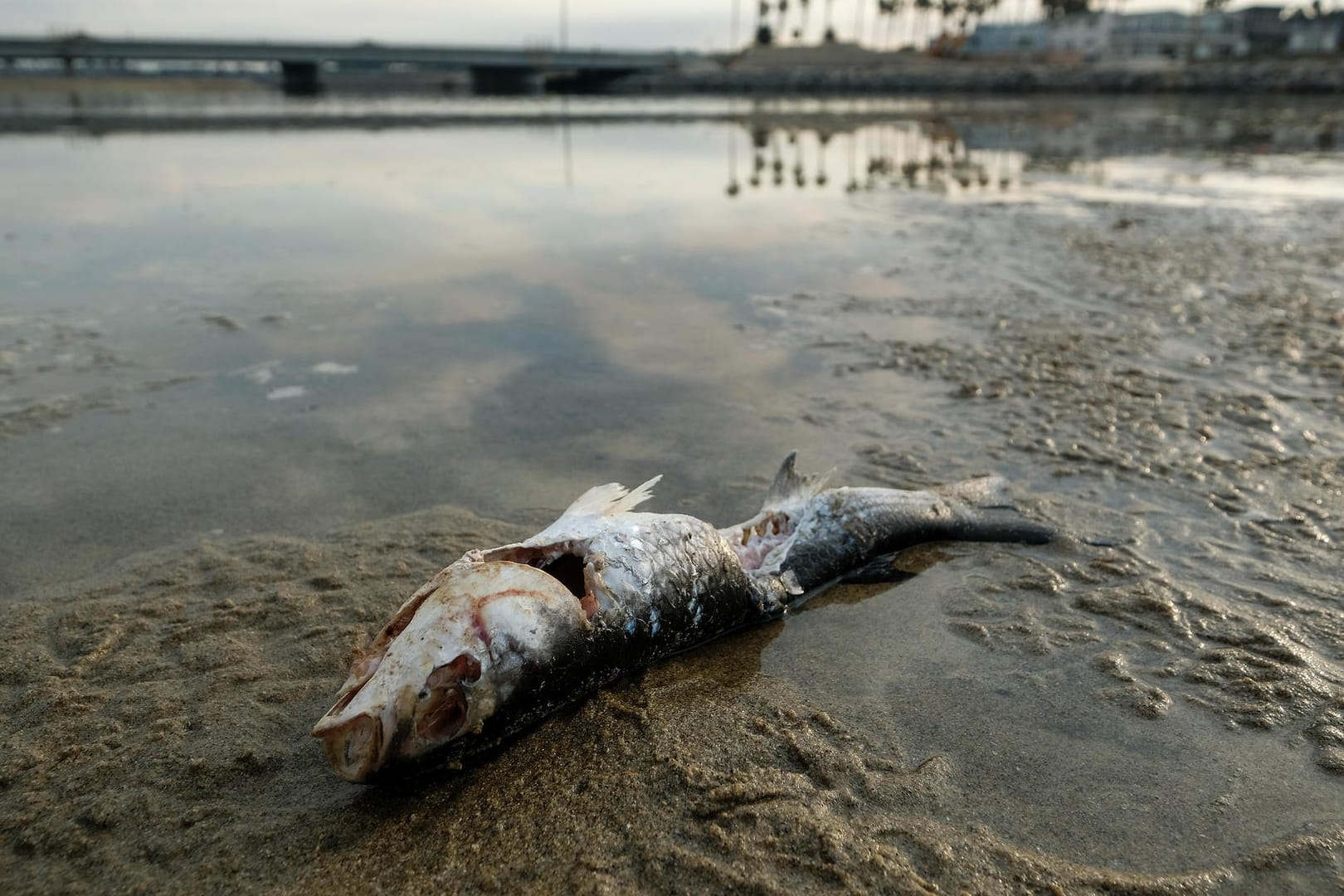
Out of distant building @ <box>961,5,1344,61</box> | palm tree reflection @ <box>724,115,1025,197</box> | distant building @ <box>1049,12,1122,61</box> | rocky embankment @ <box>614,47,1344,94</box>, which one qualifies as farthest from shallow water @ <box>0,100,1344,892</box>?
distant building @ <box>1049,12,1122,61</box>

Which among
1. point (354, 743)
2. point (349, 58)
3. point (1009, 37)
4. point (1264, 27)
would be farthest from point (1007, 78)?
point (354, 743)

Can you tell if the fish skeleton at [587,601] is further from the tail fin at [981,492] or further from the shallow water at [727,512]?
the shallow water at [727,512]

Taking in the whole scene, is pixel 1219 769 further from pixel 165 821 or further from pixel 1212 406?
pixel 1212 406

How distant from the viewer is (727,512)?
4.80 meters

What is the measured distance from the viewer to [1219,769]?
301 centimetres

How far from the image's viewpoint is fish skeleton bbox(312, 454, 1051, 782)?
2658mm

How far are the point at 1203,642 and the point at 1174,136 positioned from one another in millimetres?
30918

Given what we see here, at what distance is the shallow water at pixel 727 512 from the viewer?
2.77 metres

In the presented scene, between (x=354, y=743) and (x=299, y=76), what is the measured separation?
8676 centimetres

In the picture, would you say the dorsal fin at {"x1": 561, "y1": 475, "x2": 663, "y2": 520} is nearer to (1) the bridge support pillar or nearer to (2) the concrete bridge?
(2) the concrete bridge

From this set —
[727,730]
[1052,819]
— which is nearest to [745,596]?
[727,730]

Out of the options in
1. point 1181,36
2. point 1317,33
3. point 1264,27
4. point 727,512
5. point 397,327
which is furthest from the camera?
point 1181,36

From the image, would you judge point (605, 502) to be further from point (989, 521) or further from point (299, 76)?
point (299, 76)

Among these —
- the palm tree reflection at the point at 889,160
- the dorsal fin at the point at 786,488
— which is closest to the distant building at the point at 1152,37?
the palm tree reflection at the point at 889,160
